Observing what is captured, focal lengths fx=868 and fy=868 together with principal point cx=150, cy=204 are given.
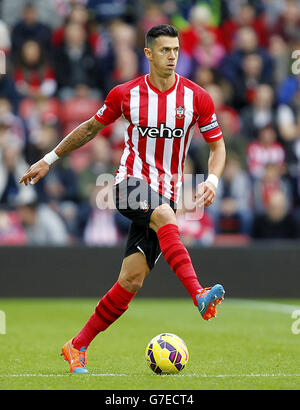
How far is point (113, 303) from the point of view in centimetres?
639

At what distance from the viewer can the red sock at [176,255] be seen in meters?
5.80

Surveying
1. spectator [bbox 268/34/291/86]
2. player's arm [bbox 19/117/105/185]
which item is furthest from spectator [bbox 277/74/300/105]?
player's arm [bbox 19/117/105/185]

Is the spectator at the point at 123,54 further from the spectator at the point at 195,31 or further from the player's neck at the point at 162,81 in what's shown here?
the player's neck at the point at 162,81

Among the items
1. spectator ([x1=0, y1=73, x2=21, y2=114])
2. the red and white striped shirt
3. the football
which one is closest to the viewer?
the football

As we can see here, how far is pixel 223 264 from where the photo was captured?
42.3ft

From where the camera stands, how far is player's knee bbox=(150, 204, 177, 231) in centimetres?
602

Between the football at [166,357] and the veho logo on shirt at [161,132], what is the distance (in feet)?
4.98

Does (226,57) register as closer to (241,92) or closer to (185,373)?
(241,92)

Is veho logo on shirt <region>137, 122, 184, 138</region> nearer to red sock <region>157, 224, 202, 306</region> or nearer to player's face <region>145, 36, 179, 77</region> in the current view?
player's face <region>145, 36, 179, 77</region>

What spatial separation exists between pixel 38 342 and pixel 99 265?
14.4ft

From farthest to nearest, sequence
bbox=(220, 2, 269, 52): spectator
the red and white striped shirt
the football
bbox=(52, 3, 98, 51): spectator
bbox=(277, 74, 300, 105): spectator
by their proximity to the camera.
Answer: bbox=(220, 2, 269, 52): spectator → bbox=(277, 74, 300, 105): spectator → bbox=(52, 3, 98, 51): spectator → the red and white striped shirt → the football
